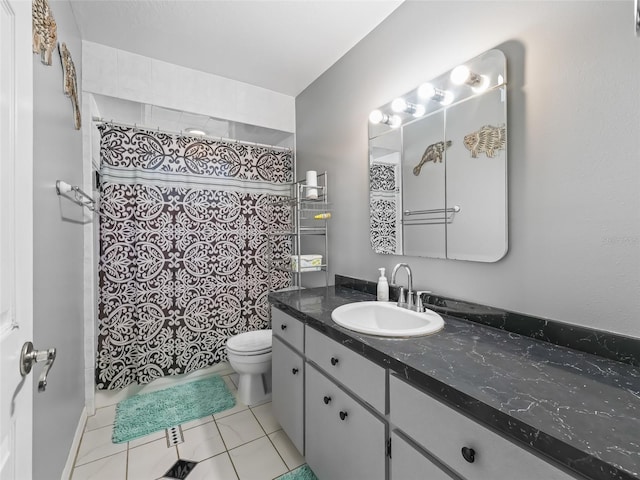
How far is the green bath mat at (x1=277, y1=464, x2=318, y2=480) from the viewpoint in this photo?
147 centimetres

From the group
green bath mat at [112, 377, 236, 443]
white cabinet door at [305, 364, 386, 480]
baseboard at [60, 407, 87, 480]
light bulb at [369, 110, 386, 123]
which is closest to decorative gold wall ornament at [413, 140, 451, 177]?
light bulb at [369, 110, 386, 123]

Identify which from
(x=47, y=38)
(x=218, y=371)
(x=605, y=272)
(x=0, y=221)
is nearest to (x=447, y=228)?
(x=605, y=272)

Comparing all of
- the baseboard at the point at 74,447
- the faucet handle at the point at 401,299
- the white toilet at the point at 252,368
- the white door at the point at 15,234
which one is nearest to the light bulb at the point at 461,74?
the faucet handle at the point at 401,299

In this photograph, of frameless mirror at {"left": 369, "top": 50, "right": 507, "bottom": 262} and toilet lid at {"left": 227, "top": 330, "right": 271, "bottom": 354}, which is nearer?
frameless mirror at {"left": 369, "top": 50, "right": 507, "bottom": 262}

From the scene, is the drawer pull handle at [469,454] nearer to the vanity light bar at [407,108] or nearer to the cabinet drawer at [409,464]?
the cabinet drawer at [409,464]

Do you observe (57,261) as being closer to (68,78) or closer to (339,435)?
(68,78)

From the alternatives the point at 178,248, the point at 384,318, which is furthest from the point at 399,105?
the point at 178,248

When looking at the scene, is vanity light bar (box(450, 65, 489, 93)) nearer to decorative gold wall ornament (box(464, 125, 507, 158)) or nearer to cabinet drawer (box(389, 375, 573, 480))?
decorative gold wall ornament (box(464, 125, 507, 158))

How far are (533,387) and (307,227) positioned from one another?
1.95m

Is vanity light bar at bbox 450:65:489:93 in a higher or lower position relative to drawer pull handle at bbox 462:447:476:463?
higher

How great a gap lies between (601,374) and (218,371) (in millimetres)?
2455

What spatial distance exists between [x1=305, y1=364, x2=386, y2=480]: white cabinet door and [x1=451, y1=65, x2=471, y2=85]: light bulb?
137 cm

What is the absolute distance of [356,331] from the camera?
1175mm

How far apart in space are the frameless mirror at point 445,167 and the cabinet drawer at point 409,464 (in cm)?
79
